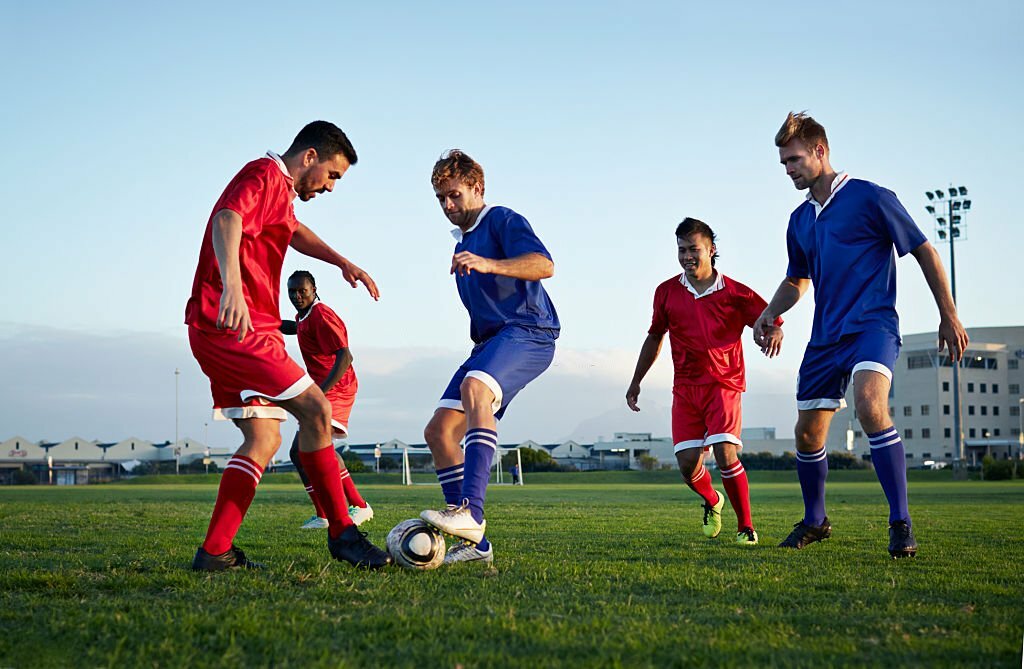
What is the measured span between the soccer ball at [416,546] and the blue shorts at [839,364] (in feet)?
9.01

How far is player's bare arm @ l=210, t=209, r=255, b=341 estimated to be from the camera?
4.43m

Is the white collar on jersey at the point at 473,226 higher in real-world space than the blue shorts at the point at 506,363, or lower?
higher

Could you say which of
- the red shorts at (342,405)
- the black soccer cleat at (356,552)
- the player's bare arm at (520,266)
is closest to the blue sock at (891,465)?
the player's bare arm at (520,266)

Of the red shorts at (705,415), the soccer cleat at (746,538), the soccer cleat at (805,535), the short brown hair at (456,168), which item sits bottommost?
the soccer cleat at (746,538)

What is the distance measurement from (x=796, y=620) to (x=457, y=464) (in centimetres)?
275

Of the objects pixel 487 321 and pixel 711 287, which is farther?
pixel 711 287

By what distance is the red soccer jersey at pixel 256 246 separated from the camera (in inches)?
190

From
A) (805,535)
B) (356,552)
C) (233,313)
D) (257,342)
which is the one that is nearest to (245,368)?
(257,342)

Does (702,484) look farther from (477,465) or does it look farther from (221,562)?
(221,562)

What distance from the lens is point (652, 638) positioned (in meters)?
2.92

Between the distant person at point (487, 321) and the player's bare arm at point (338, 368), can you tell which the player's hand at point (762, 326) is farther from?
the player's bare arm at point (338, 368)

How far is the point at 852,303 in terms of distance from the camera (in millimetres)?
6090

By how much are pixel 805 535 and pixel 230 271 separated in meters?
4.21

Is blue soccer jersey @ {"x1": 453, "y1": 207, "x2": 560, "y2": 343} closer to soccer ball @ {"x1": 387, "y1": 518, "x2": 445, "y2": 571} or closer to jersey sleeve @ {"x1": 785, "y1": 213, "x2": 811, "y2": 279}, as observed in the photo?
soccer ball @ {"x1": 387, "y1": 518, "x2": 445, "y2": 571}
